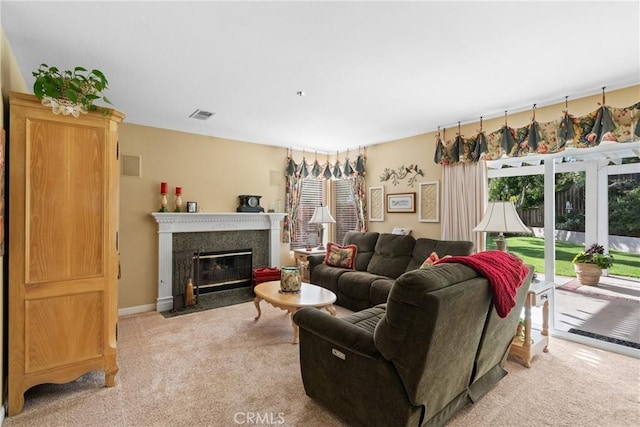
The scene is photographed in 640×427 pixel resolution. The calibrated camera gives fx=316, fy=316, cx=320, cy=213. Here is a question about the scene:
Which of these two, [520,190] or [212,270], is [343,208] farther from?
[520,190]

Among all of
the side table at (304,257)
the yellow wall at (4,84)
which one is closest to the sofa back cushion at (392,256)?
the side table at (304,257)

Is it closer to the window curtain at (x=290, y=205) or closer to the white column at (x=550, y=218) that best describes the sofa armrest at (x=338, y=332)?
the white column at (x=550, y=218)

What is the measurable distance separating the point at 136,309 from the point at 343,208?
3.69 metres

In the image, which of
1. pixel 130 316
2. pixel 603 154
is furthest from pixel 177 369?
pixel 603 154

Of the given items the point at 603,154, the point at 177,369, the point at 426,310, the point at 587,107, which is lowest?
the point at 177,369

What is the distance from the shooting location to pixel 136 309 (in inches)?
163

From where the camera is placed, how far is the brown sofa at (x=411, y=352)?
1569 millimetres

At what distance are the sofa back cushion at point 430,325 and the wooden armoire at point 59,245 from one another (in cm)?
210

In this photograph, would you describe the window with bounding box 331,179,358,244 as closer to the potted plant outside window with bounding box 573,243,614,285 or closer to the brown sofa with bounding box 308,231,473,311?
the brown sofa with bounding box 308,231,473,311

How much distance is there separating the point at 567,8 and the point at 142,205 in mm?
4613

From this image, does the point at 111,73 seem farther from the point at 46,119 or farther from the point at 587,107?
the point at 587,107

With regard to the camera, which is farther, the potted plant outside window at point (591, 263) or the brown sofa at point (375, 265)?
the brown sofa at point (375, 265)

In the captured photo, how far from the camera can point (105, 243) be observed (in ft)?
7.80

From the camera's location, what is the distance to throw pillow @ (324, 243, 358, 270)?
4602mm
